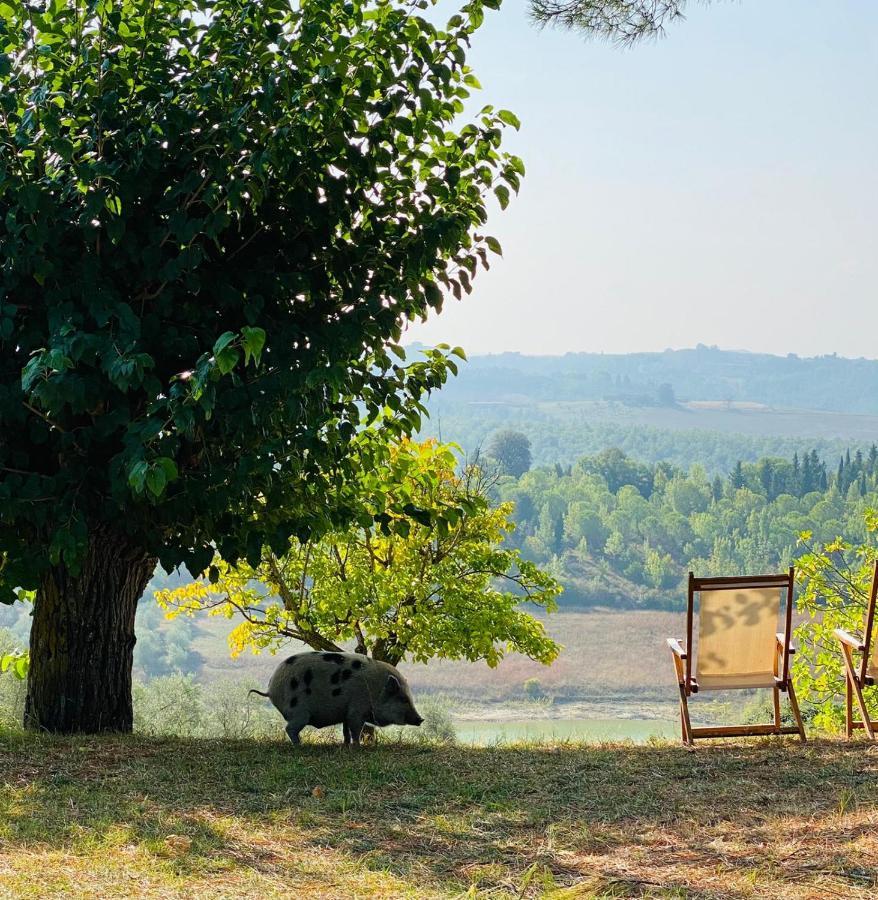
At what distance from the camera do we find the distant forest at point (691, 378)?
509ft

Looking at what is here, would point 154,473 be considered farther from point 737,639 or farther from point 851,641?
point 851,641

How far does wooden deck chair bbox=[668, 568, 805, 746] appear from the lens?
6.61 meters

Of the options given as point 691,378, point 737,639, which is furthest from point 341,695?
point 691,378

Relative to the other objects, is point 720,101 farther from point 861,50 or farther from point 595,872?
point 595,872

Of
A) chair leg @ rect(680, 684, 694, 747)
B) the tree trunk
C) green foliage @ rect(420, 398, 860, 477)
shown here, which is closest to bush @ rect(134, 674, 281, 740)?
the tree trunk

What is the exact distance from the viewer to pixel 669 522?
88250 mm

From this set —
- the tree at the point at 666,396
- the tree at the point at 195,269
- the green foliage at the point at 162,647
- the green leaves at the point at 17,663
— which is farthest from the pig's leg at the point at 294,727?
the tree at the point at 666,396

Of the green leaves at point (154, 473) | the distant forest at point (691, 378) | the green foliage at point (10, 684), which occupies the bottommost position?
the green foliage at point (10, 684)

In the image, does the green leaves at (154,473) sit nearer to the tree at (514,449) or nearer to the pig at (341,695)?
the pig at (341,695)

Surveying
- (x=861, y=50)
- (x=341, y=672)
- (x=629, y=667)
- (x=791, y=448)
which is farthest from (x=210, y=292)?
(x=861, y=50)

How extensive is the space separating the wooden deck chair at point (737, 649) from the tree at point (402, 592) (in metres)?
2.76

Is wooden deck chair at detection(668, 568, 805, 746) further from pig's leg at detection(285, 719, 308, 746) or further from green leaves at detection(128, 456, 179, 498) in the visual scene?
green leaves at detection(128, 456, 179, 498)

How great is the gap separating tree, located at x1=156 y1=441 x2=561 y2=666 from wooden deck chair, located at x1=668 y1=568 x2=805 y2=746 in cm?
276

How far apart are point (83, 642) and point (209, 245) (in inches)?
95.5
